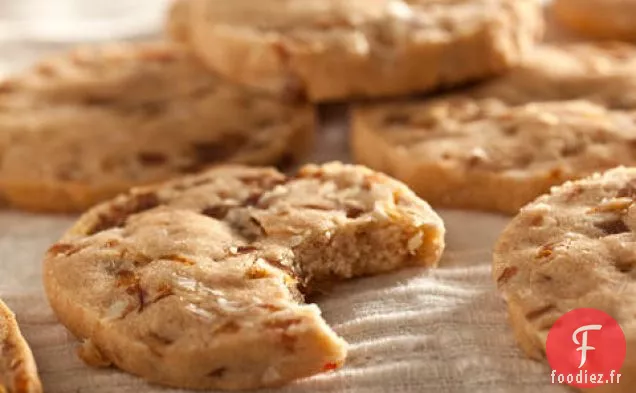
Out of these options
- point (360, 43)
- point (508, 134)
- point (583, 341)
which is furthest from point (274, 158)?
point (583, 341)

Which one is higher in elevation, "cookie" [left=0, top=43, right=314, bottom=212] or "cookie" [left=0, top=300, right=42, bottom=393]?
"cookie" [left=0, top=43, right=314, bottom=212]

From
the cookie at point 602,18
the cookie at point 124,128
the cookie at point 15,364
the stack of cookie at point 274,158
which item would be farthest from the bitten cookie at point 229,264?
the cookie at point 602,18

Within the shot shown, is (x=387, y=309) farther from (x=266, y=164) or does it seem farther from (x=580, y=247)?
(x=266, y=164)

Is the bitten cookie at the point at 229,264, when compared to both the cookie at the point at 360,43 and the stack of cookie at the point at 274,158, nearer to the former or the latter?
the stack of cookie at the point at 274,158

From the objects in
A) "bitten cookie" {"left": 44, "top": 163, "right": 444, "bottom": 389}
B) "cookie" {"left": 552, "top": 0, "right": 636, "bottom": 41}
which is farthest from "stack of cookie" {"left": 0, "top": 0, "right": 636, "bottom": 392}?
"cookie" {"left": 552, "top": 0, "right": 636, "bottom": 41}

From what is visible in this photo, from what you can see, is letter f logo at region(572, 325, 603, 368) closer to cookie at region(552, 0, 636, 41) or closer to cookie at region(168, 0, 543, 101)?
cookie at region(168, 0, 543, 101)

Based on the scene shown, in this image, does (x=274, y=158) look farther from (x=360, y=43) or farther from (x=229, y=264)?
(x=229, y=264)
